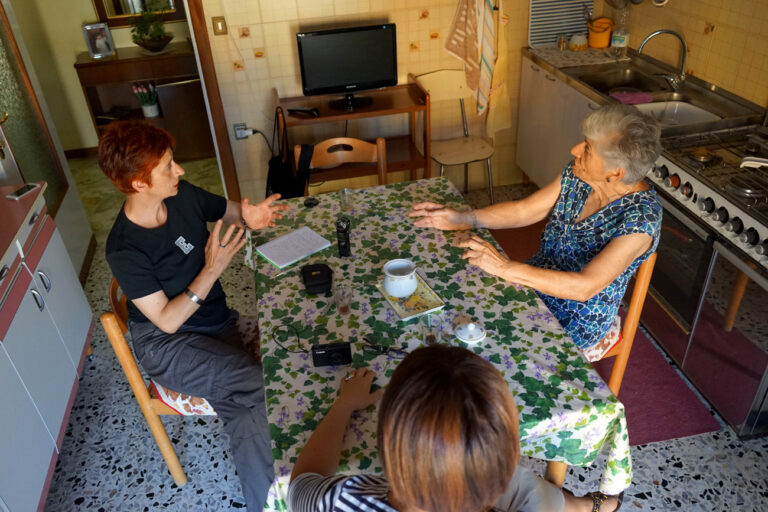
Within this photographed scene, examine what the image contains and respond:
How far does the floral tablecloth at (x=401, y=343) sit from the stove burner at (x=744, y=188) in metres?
0.93

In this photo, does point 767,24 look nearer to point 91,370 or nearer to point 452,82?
point 452,82

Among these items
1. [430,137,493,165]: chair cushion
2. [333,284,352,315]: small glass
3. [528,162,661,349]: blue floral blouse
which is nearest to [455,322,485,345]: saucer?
[333,284,352,315]: small glass

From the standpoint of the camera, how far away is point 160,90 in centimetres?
441

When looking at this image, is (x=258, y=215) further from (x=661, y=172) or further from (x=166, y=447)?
(x=661, y=172)

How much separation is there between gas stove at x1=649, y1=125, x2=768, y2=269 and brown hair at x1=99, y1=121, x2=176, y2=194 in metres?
1.92

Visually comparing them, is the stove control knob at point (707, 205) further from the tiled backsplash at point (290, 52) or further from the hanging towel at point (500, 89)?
the tiled backsplash at point (290, 52)

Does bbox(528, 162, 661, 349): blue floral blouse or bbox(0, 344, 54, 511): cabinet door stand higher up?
bbox(528, 162, 661, 349): blue floral blouse

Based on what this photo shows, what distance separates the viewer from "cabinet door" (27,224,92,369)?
93.6 inches

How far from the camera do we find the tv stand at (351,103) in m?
3.38

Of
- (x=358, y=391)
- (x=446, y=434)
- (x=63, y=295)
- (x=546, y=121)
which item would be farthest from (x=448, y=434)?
(x=546, y=121)

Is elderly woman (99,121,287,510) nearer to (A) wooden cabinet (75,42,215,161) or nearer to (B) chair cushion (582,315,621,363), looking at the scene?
(B) chair cushion (582,315,621,363)

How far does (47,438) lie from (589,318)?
196 centimetres

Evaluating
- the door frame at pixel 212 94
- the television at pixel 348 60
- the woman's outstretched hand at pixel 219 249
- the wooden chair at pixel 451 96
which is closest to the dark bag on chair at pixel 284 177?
the television at pixel 348 60

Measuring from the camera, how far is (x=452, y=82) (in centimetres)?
364
